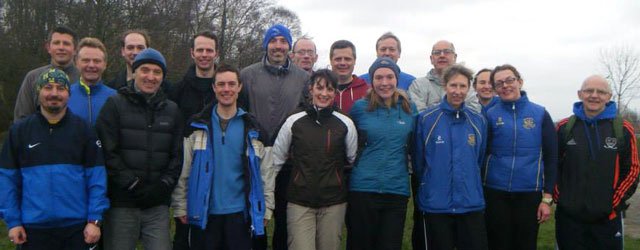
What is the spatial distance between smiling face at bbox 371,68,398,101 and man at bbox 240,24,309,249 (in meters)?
0.90

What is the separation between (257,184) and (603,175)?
3692mm

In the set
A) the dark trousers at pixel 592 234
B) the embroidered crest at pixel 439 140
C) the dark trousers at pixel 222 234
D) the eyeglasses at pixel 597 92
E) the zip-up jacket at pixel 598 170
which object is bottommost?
the dark trousers at pixel 592 234

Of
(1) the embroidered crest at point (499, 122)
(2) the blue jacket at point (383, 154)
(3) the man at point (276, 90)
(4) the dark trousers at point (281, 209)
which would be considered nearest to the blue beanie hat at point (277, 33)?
(3) the man at point (276, 90)

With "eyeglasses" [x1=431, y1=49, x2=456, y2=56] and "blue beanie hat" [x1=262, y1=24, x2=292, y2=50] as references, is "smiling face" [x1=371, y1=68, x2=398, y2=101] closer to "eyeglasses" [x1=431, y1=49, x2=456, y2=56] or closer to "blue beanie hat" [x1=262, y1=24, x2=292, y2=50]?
"blue beanie hat" [x1=262, y1=24, x2=292, y2=50]

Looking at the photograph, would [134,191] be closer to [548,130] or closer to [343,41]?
[343,41]

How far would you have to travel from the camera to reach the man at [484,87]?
6.06m

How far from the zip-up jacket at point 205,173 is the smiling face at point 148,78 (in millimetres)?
471

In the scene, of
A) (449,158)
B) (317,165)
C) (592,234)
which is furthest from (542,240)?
(317,165)

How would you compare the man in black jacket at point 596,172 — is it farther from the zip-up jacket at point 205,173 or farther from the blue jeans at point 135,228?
the blue jeans at point 135,228

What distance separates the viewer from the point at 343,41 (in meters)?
6.01

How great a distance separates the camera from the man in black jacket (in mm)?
5355

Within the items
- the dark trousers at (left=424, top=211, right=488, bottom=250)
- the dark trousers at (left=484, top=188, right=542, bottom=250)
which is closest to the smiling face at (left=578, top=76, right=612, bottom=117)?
the dark trousers at (left=484, top=188, right=542, bottom=250)

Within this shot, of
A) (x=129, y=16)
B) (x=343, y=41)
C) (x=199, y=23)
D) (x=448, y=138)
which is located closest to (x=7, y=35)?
(x=129, y=16)

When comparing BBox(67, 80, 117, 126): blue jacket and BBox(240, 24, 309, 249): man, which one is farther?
BBox(240, 24, 309, 249): man
